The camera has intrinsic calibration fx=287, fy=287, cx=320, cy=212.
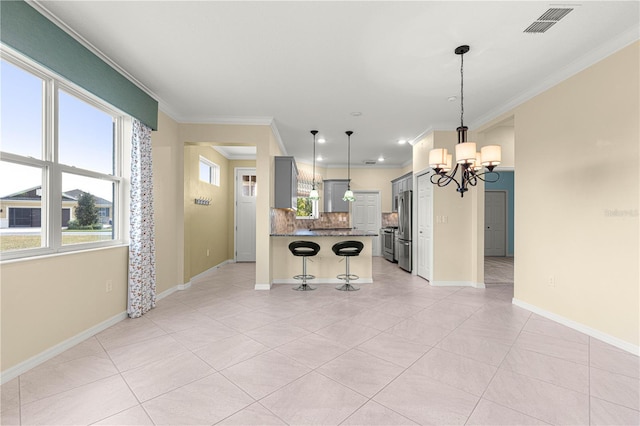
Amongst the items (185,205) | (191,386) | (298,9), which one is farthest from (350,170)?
(191,386)

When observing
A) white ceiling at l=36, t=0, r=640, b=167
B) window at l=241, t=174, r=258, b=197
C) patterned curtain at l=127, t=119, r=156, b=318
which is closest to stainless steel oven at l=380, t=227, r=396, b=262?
window at l=241, t=174, r=258, b=197

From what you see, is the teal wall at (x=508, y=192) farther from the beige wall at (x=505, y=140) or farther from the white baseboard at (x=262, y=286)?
the white baseboard at (x=262, y=286)

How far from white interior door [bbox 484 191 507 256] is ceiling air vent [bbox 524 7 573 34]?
728 cm

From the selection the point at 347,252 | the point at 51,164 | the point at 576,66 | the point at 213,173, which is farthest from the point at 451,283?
the point at 51,164

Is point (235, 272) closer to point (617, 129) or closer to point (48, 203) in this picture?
point (48, 203)

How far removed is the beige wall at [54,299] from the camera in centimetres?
221

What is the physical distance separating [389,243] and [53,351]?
7.17 meters

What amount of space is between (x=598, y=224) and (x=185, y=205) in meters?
5.55

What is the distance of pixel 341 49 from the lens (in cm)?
286

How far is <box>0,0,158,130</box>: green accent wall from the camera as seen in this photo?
6.93 ft

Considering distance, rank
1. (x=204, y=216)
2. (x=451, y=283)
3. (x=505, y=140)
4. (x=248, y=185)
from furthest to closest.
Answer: (x=248, y=185) < (x=204, y=216) < (x=505, y=140) < (x=451, y=283)

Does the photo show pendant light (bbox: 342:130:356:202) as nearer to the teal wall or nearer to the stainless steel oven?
the stainless steel oven

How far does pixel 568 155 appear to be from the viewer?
3.26m

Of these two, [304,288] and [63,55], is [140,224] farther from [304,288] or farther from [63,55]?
[304,288]
